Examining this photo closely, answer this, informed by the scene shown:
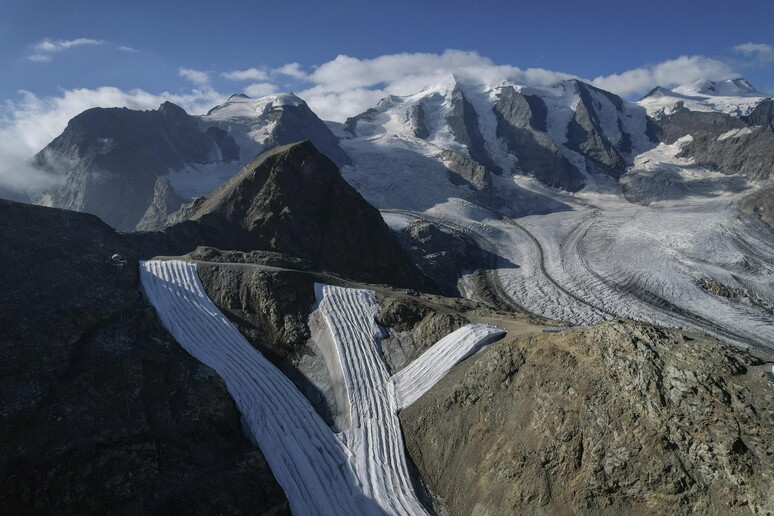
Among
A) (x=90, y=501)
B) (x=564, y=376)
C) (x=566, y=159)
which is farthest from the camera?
(x=566, y=159)

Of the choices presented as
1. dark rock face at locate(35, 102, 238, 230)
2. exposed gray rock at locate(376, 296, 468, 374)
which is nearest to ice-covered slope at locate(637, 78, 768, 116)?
dark rock face at locate(35, 102, 238, 230)

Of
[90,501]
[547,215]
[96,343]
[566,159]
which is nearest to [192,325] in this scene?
[96,343]

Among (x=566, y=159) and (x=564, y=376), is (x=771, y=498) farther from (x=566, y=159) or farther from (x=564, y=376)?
(x=566, y=159)

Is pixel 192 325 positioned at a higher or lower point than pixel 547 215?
higher

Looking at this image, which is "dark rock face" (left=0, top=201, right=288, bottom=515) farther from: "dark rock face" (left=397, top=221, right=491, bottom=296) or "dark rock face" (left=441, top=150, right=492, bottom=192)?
"dark rock face" (left=441, top=150, right=492, bottom=192)

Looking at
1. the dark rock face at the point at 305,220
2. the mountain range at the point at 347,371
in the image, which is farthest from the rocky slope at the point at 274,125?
the mountain range at the point at 347,371

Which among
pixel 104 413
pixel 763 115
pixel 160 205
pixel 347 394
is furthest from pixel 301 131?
pixel 763 115

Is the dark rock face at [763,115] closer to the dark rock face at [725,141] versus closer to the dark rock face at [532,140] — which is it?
the dark rock face at [725,141]
